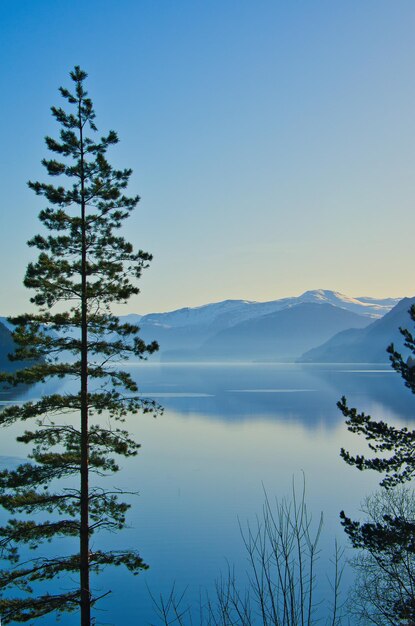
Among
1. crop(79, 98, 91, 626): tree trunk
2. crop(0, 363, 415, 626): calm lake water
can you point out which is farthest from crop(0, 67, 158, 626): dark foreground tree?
crop(0, 363, 415, 626): calm lake water

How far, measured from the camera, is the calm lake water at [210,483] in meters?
21.2

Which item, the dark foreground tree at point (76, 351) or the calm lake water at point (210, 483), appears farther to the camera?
the calm lake water at point (210, 483)

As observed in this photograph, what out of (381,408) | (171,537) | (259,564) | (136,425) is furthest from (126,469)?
(381,408)

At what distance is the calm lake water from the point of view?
21.2 metres

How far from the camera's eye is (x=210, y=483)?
35969mm

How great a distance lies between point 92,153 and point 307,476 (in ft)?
90.2

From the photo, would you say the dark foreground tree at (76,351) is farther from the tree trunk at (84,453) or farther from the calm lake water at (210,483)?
the calm lake water at (210,483)

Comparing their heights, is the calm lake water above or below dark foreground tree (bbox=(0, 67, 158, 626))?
below

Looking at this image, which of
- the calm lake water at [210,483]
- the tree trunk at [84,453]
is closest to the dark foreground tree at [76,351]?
the tree trunk at [84,453]

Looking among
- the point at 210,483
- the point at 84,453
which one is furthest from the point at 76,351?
the point at 210,483

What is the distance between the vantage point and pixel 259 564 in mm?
22922

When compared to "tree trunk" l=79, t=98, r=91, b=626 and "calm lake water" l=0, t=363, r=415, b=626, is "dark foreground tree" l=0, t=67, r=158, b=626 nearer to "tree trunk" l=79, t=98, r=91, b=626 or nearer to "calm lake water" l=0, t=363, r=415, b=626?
"tree trunk" l=79, t=98, r=91, b=626

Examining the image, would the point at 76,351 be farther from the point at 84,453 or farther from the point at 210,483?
the point at 210,483

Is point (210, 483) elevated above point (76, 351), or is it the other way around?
point (76, 351)
